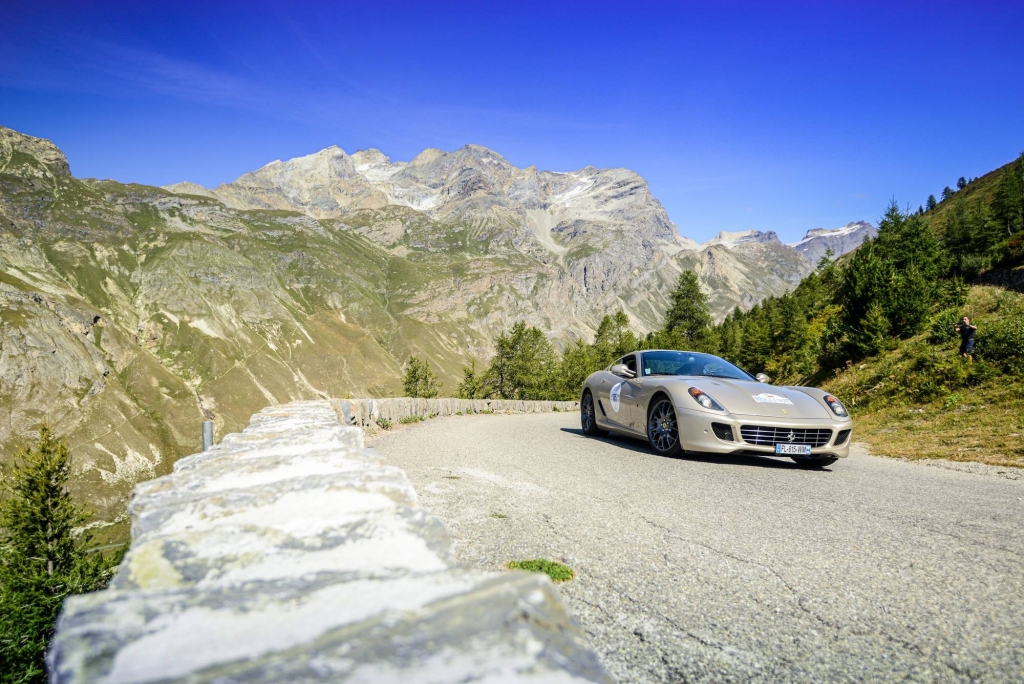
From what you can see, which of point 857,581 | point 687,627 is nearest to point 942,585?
point 857,581

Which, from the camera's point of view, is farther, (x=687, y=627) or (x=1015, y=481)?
(x=1015, y=481)

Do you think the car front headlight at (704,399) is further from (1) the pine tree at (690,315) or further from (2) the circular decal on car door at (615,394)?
(1) the pine tree at (690,315)

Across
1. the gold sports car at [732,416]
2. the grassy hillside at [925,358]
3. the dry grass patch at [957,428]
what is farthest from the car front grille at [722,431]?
the grassy hillside at [925,358]

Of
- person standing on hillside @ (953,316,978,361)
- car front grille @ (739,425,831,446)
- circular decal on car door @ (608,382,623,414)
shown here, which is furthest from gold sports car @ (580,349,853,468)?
person standing on hillside @ (953,316,978,361)

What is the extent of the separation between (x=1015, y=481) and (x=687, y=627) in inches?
264

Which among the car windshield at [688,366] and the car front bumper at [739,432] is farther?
the car windshield at [688,366]

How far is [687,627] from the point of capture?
7.92 ft

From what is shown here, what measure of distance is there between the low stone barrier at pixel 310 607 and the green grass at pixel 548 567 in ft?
5.20

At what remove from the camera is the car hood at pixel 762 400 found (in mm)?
6922

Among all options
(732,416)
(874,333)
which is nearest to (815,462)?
(732,416)

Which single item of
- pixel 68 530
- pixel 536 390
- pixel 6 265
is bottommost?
pixel 68 530

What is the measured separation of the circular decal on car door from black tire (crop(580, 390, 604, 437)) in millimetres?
843

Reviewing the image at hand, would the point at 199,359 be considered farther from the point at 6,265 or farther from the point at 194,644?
the point at 194,644

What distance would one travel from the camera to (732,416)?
687 centimetres
